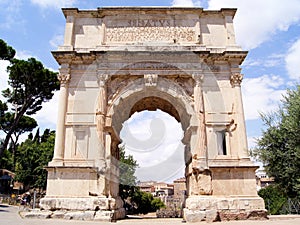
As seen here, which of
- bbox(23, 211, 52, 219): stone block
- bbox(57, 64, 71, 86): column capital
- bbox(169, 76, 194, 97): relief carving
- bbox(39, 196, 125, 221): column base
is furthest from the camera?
bbox(169, 76, 194, 97): relief carving

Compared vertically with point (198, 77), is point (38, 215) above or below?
below

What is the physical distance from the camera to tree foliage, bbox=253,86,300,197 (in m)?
8.55

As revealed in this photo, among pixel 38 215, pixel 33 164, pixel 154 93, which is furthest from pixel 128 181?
pixel 38 215

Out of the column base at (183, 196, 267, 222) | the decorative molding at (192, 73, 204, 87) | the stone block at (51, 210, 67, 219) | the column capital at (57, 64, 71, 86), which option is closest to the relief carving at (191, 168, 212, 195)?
the column base at (183, 196, 267, 222)

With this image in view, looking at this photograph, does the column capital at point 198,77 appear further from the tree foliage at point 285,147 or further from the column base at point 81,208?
the column base at point 81,208

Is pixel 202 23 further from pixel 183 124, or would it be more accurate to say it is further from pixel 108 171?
pixel 108 171

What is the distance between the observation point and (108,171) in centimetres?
943

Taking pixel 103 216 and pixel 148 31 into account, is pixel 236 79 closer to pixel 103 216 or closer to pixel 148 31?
pixel 148 31

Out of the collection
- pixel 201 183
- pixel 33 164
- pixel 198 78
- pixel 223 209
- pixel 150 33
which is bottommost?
pixel 223 209

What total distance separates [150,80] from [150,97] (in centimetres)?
134

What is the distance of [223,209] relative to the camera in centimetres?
865

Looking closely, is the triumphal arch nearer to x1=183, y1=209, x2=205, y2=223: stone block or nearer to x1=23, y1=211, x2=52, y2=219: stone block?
x1=183, y1=209, x2=205, y2=223: stone block

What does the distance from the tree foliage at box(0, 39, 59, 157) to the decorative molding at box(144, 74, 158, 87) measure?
12.9 m

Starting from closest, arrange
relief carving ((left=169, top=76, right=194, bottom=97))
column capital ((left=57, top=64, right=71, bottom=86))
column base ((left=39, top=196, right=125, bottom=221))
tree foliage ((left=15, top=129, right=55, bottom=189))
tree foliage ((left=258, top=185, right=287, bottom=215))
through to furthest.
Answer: column base ((left=39, top=196, right=125, bottom=221))
column capital ((left=57, top=64, right=71, bottom=86))
relief carving ((left=169, top=76, right=194, bottom=97))
tree foliage ((left=258, top=185, right=287, bottom=215))
tree foliage ((left=15, top=129, right=55, bottom=189))
